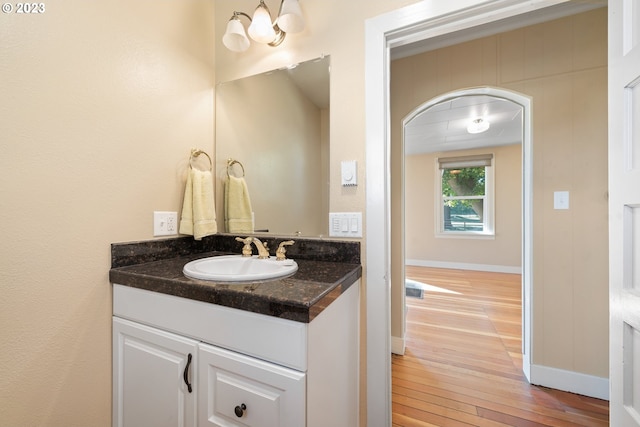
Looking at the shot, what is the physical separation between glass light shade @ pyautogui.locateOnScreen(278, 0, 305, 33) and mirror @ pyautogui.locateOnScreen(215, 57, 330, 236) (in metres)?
0.16

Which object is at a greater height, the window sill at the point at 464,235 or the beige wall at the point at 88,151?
the beige wall at the point at 88,151

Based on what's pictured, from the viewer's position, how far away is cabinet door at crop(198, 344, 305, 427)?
2.23 feet

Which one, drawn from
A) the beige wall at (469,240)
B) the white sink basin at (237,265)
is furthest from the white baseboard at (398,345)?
the beige wall at (469,240)

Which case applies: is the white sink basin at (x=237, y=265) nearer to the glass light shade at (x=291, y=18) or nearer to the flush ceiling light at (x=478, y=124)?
the glass light shade at (x=291, y=18)

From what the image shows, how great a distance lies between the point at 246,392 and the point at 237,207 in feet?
3.24

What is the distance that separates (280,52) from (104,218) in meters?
1.15

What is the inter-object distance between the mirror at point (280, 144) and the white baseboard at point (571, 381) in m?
1.76

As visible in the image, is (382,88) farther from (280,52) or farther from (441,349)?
(441,349)

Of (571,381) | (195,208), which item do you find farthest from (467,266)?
(195,208)

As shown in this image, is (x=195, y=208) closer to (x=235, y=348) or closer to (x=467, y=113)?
(x=235, y=348)

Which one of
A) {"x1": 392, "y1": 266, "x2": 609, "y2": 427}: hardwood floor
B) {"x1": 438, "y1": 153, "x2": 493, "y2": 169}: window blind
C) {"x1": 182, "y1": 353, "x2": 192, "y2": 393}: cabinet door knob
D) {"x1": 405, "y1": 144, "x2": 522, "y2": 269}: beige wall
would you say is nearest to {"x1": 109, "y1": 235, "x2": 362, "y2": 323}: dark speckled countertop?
{"x1": 182, "y1": 353, "x2": 192, "y2": 393}: cabinet door knob

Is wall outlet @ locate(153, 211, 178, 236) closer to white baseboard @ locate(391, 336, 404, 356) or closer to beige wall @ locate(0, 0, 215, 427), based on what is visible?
beige wall @ locate(0, 0, 215, 427)

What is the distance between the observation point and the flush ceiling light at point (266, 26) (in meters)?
1.17

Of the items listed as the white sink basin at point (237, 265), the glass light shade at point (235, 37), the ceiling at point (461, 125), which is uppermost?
the ceiling at point (461, 125)
